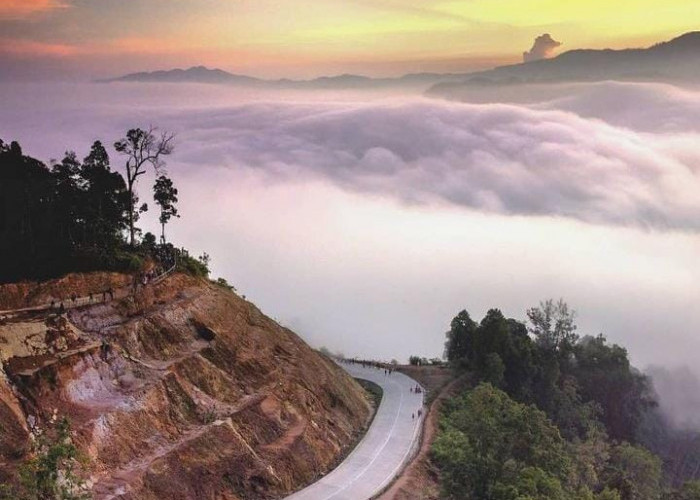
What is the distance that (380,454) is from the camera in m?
41.2

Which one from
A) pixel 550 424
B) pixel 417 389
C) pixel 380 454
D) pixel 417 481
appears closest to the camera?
pixel 417 481

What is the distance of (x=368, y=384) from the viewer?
56.8 m

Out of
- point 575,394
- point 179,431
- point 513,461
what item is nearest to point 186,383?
point 179,431

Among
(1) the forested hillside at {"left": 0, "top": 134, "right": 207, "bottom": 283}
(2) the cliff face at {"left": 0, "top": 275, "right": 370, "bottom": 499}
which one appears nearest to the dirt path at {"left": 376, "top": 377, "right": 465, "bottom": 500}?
(2) the cliff face at {"left": 0, "top": 275, "right": 370, "bottom": 499}

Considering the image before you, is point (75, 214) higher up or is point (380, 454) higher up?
point (75, 214)

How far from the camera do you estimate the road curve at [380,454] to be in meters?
35.7

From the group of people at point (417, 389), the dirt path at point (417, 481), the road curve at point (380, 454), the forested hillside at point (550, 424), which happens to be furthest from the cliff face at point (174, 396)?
the group of people at point (417, 389)

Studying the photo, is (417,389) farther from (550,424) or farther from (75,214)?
(75,214)

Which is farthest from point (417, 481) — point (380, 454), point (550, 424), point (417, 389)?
point (417, 389)

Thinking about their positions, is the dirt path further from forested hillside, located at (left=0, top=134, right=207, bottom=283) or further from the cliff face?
forested hillside, located at (left=0, top=134, right=207, bottom=283)

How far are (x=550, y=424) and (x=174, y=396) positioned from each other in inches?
1031

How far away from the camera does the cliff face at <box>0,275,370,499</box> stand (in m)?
29.2

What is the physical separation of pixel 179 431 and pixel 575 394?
45.0 meters

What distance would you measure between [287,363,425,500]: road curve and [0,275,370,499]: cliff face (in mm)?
848
